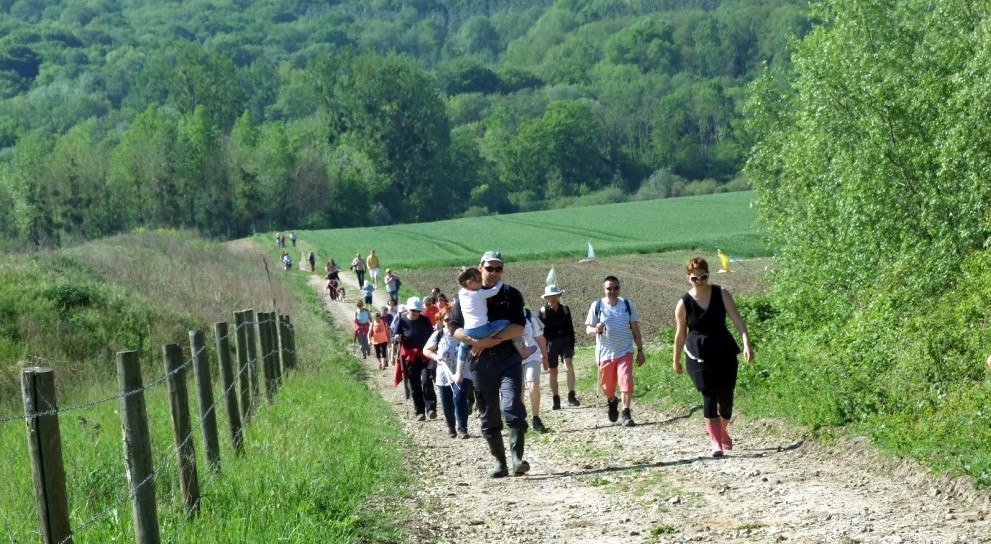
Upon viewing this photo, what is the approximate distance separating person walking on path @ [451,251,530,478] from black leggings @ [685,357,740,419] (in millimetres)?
1532

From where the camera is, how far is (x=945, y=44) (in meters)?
21.3

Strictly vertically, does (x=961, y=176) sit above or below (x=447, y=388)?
above

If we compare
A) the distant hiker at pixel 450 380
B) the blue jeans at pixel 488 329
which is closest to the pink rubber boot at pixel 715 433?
the blue jeans at pixel 488 329

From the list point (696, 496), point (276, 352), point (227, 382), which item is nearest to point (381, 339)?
point (276, 352)

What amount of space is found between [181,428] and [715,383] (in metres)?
4.83

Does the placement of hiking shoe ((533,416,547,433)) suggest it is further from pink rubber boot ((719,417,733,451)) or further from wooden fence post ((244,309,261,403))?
pink rubber boot ((719,417,733,451))

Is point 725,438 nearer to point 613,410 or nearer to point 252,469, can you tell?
point 613,410

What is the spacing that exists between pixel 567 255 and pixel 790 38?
35.3 metres

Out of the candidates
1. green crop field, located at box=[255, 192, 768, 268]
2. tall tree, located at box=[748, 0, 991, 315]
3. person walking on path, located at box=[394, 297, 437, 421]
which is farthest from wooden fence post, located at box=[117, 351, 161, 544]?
green crop field, located at box=[255, 192, 768, 268]

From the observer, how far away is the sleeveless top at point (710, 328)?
11.3 m

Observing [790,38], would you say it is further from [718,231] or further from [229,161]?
[229,161]

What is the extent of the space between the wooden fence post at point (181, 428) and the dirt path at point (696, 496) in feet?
4.68

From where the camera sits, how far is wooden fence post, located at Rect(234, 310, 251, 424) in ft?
43.0

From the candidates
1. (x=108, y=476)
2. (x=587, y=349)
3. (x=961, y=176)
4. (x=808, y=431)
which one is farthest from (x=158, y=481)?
(x=587, y=349)
